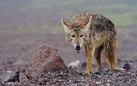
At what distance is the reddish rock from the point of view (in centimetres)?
840

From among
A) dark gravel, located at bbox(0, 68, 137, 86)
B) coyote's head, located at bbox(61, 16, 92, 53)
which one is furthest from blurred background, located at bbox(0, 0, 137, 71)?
dark gravel, located at bbox(0, 68, 137, 86)

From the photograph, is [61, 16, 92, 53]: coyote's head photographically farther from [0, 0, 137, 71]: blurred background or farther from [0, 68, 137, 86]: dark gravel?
[0, 0, 137, 71]: blurred background

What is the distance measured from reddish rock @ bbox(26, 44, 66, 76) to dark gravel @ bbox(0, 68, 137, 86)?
206 millimetres

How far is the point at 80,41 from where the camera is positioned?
7.80 metres

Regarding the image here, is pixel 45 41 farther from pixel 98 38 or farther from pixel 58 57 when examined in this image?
pixel 58 57

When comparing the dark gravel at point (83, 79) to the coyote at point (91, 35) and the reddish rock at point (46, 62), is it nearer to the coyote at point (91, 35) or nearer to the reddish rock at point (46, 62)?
the reddish rock at point (46, 62)

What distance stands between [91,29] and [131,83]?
2.28m

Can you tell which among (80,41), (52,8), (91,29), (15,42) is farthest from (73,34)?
(52,8)

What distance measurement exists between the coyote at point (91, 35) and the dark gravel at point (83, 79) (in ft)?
1.78

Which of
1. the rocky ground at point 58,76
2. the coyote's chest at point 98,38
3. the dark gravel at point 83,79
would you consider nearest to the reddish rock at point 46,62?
the rocky ground at point 58,76

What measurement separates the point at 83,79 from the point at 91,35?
149cm

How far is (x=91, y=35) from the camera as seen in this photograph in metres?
8.39

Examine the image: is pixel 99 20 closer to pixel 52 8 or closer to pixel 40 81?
pixel 40 81

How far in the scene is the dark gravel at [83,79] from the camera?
23.7 ft
